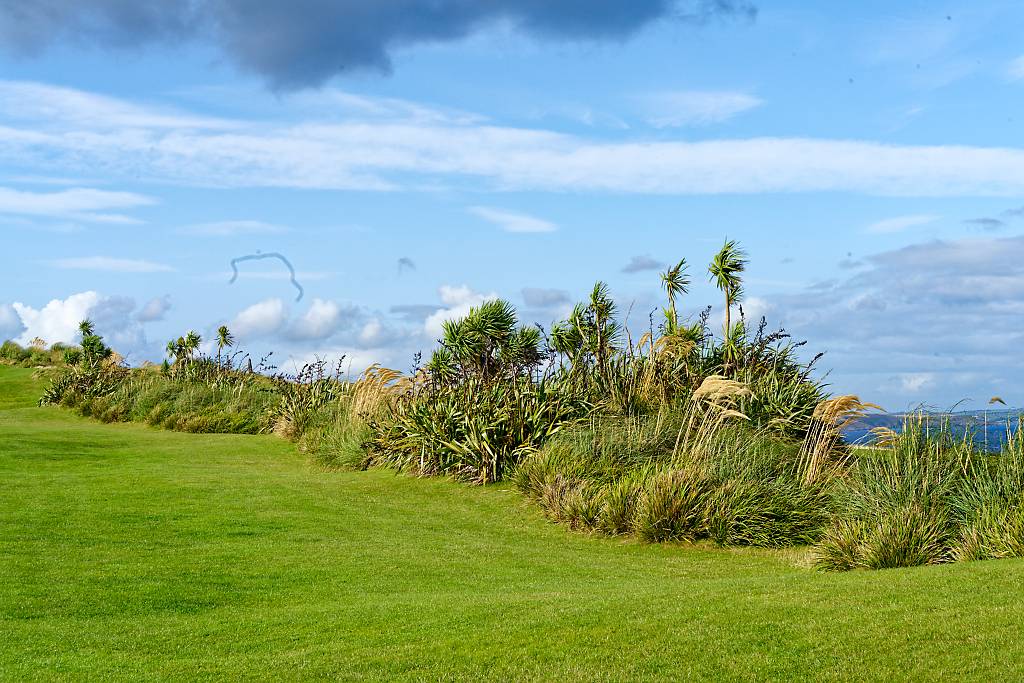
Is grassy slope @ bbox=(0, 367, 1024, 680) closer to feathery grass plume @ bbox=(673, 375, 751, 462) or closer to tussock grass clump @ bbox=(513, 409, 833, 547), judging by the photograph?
tussock grass clump @ bbox=(513, 409, 833, 547)

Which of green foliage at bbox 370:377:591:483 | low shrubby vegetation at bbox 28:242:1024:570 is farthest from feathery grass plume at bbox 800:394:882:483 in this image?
green foliage at bbox 370:377:591:483

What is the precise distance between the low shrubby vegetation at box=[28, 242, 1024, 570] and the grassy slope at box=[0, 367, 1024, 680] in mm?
711

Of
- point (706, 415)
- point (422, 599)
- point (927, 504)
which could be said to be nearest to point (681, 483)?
point (706, 415)

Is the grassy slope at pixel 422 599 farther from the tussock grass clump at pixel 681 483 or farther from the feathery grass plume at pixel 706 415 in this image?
the feathery grass plume at pixel 706 415

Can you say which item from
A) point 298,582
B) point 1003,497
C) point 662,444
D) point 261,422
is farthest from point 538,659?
point 261,422

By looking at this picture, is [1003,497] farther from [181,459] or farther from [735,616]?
[181,459]

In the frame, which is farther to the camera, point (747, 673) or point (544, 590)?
point (544, 590)

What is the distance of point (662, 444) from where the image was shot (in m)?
14.3

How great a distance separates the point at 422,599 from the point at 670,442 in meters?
6.65

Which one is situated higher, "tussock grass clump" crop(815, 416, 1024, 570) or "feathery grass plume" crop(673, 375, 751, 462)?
"feathery grass plume" crop(673, 375, 751, 462)

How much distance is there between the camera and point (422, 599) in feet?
28.2

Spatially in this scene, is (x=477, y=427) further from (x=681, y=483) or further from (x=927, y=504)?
(x=927, y=504)

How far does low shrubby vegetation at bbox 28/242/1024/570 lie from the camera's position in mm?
10867

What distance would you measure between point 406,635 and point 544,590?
2247 millimetres
